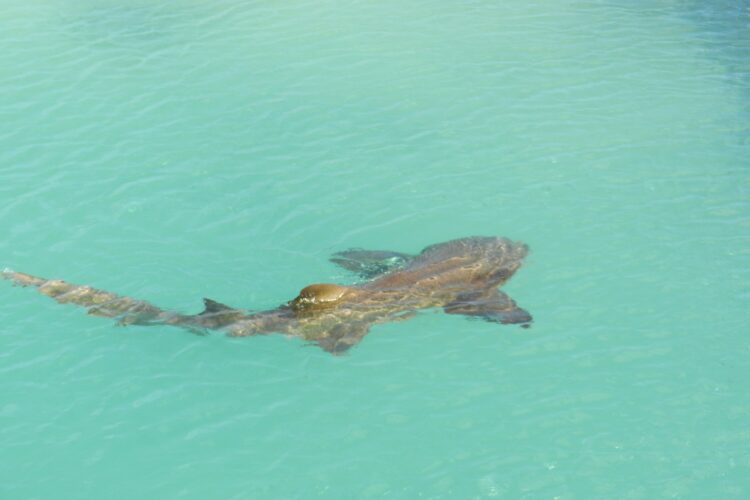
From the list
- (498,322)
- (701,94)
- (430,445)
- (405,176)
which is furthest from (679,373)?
(701,94)

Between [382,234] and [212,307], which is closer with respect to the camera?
[212,307]

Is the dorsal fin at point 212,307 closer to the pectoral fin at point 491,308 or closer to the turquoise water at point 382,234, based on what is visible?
the turquoise water at point 382,234

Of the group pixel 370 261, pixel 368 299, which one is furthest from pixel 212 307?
pixel 370 261

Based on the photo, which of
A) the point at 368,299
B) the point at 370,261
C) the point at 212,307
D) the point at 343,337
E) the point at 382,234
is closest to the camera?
the point at 343,337

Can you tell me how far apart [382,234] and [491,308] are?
1908 mm

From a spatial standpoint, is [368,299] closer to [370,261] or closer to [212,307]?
[370,261]

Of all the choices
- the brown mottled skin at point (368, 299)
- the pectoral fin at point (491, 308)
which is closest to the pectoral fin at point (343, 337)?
the brown mottled skin at point (368, 299)

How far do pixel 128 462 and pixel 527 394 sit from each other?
3110 millimetres

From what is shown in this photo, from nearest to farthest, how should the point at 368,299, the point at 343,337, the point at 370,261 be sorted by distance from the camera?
the point at 343,337 < the point at 368,299 < the point at 370,261

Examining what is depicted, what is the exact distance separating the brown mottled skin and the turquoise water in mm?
144

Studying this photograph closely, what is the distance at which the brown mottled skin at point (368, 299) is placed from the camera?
27.5ft

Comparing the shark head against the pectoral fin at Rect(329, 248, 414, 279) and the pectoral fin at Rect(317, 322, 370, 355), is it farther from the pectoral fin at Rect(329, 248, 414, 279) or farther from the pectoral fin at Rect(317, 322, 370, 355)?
the pectoral fin at Rect(329, 248, 414, 279)

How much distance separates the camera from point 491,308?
868 centimetres

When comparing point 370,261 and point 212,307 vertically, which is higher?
point 212,307
